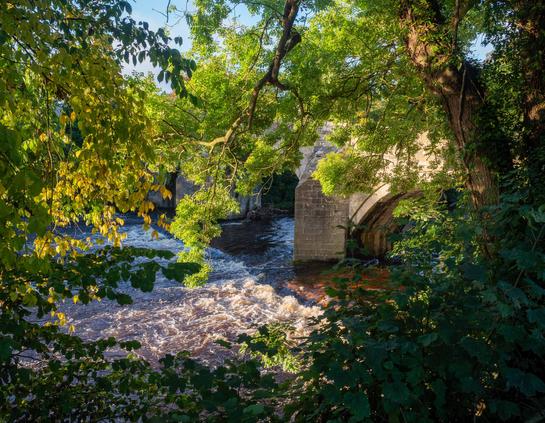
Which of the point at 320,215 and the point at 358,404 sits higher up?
the point at 320,215

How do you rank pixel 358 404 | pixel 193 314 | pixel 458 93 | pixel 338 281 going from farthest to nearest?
pixel 193 314 → pixel 458 93 → pixel 338 281 → pixel 358 404

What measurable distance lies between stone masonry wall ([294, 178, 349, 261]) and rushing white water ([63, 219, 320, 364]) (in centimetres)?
180

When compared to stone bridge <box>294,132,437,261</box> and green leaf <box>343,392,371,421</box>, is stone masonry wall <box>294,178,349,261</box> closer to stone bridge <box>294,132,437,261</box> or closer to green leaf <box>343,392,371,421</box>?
stone bridge <box>294,132,437,261</box>

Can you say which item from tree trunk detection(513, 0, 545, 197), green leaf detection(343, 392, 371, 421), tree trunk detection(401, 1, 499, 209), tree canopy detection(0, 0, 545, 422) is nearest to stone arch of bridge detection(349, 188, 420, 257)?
tree canopy detection(0, 0, 545, 422)

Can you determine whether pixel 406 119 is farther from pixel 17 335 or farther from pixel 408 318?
pixel 17 335

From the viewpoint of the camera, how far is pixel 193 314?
9750 millimetres

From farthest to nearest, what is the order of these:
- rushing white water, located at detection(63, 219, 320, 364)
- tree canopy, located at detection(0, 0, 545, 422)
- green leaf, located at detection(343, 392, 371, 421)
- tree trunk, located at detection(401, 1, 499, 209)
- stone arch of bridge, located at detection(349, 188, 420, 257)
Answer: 1. stone arch of bridge, located at detection(349, 188, 420, 257)
2. rushing white water, located at detection(63, 219, 320, 364)
3. tree trunk, located at detection(401, 1, 499, 209)
4. tree canopy, located at detection(0, 0, 545, 422)
5. green leaf, located at detection(343, 392, 371, 421)

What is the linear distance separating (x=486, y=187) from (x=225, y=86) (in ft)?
13.7

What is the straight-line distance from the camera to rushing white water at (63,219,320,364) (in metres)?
8.27

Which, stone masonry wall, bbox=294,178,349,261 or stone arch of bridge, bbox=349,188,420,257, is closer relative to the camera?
stone arch of bridge, bbox=349,188,420,257

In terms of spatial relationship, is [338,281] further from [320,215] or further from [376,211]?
[376,211]

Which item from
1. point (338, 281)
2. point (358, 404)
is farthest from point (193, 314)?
point (358, 404)

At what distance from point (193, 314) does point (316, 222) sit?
5361 millimetres

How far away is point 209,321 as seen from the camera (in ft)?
30.5
